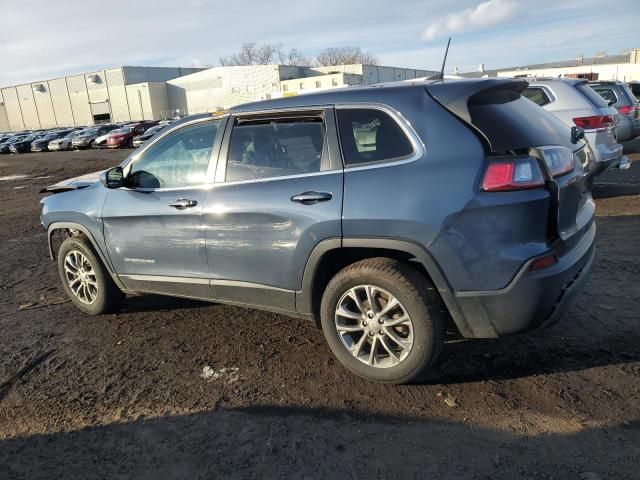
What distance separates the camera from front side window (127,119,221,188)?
391 cm

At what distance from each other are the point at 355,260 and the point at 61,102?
91.8 metres

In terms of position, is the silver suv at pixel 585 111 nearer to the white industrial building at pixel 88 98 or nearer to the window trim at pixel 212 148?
the window trim at pixel 212 148

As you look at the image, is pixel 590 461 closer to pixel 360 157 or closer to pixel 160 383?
pixel 360 157

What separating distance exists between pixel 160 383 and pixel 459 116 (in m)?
2.60

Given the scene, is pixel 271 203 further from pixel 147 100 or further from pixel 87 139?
pixel 147 100

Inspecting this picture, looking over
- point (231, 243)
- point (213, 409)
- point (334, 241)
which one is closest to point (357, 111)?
point (334, 241)

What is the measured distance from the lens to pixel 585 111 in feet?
25.9

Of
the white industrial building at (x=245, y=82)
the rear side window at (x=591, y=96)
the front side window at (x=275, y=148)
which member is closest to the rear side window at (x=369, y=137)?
the front side window at (x=275, y=148)

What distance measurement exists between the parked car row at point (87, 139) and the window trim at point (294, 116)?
2965 centimetres

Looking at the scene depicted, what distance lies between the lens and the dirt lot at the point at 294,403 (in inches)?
103

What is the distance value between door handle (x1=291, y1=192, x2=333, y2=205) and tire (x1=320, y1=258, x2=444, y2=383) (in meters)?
0.46

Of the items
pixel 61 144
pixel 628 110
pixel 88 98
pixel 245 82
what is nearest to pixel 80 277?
pixel 628 110

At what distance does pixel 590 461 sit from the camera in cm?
249

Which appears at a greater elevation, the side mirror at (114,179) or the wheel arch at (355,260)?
the side mirror at (114,179)
